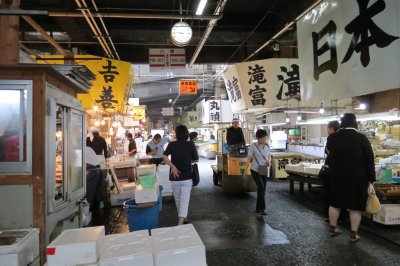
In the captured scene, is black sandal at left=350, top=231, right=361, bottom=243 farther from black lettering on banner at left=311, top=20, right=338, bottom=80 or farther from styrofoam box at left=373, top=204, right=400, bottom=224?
black lettering on banner at left=311, top=20, right=338, bottom=80

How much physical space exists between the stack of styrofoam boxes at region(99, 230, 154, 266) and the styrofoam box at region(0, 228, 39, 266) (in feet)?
2.98

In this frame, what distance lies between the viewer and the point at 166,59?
1133cm

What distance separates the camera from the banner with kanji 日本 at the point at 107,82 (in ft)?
34.7

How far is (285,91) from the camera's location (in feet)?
33.6

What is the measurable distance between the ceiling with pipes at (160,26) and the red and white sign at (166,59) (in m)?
0.33

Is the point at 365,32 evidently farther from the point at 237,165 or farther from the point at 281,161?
the point at 281,161

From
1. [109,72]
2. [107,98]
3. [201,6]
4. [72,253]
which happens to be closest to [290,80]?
[201,6]

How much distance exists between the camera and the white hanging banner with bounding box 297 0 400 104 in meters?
3.23

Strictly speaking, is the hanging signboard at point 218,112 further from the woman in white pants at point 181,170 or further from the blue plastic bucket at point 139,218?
the blue plastic bucket at point 139,218

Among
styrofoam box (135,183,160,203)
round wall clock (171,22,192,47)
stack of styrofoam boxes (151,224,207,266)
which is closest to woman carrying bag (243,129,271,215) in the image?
styrofoam box (135,183,160,203)

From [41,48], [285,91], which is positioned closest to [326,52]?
[285,91]

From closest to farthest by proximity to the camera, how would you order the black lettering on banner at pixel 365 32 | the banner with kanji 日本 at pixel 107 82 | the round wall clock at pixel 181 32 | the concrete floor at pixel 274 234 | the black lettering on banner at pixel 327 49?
the black lettering on banner at pixel 365 32
the black lettering on banner at pixel 327 49
the concrete floor at pixel 274 234
the round wall clock at pixel 181 32
the banner with kanji 日本 at pixel 107 82

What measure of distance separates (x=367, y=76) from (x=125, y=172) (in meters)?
9.90

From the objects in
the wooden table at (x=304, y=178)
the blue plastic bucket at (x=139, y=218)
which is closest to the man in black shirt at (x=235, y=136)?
the wooden table at (x=304, y=178)
